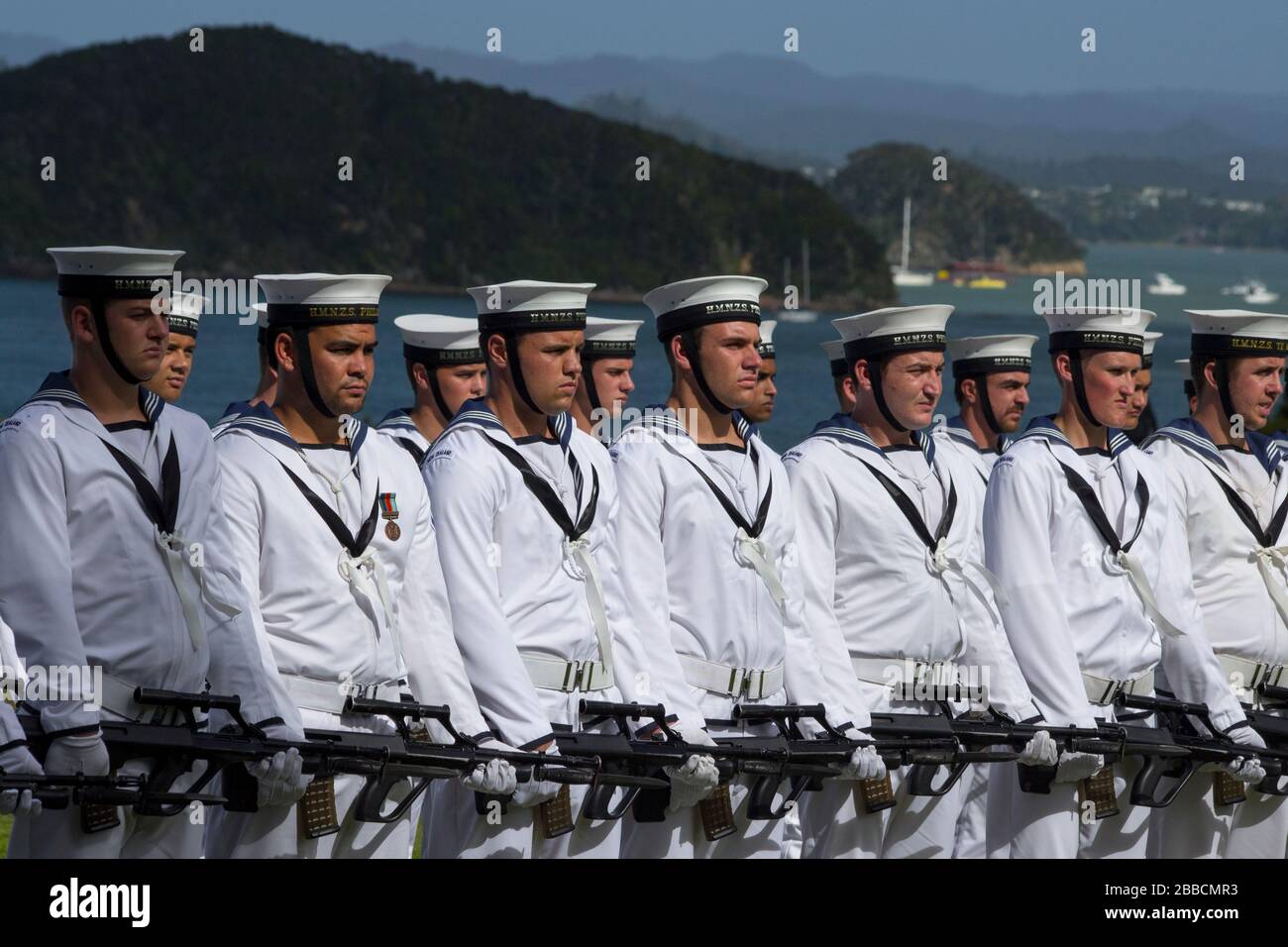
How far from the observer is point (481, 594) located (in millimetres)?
7375

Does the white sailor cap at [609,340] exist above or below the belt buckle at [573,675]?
above

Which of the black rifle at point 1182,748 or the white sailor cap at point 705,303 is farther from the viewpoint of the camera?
the black rifle at point 1182,748

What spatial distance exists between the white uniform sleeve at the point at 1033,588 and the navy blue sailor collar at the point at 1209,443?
3.36ft

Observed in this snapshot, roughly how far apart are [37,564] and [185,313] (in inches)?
131

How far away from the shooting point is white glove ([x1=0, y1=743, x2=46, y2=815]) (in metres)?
5.98

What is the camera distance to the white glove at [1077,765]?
28.2ft

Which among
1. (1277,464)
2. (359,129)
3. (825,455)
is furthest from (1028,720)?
(359,129)

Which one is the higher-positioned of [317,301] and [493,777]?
[317,301]

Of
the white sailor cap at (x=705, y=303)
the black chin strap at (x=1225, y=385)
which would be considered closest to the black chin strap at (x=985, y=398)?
the black chin strap at (x=1225, y=385)

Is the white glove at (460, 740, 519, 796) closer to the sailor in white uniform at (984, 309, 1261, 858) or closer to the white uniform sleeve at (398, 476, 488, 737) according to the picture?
the white uniform sleeve at (398, 476, 488, 737)

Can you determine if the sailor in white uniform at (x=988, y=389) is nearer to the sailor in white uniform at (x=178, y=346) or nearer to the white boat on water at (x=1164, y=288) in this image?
the sailor in white uniform at (x=178, y=346)

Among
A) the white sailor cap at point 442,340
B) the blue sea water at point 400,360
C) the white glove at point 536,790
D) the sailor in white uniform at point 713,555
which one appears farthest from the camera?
the blue sea water at point 400,360

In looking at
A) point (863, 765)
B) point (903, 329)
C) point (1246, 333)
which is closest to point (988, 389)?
point (1246, 333)

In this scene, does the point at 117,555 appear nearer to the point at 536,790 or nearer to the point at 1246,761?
the point at 536,790
